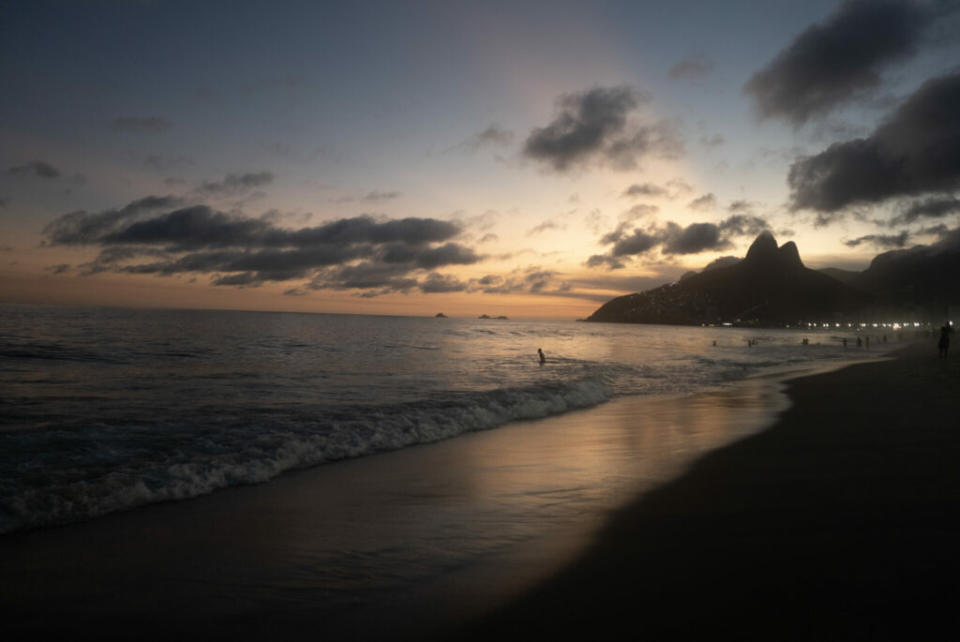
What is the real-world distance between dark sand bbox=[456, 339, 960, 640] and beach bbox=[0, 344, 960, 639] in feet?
0.08

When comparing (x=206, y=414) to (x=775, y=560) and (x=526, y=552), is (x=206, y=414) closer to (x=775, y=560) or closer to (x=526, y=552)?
(x=526, y=552)

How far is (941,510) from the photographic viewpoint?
19.1ft

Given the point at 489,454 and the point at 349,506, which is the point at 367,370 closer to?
the point at 489,454

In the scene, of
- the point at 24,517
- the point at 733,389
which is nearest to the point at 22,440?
the point at 24,517

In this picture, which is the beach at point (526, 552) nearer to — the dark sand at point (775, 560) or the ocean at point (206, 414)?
the dark sand at point (775, 560)

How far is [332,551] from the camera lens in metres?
5.15

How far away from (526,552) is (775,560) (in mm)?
2295

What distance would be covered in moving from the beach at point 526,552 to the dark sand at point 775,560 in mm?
24

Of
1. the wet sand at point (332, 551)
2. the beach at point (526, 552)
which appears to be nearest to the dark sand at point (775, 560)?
the beach at point (526, 552)

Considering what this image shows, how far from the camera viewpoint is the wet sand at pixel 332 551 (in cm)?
390

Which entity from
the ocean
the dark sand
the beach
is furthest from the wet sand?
the ocean

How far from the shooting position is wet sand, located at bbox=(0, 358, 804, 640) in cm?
390

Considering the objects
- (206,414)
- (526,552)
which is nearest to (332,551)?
(526,552)

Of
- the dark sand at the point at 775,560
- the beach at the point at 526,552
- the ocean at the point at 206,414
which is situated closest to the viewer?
the dark sand at the point at 775,560
